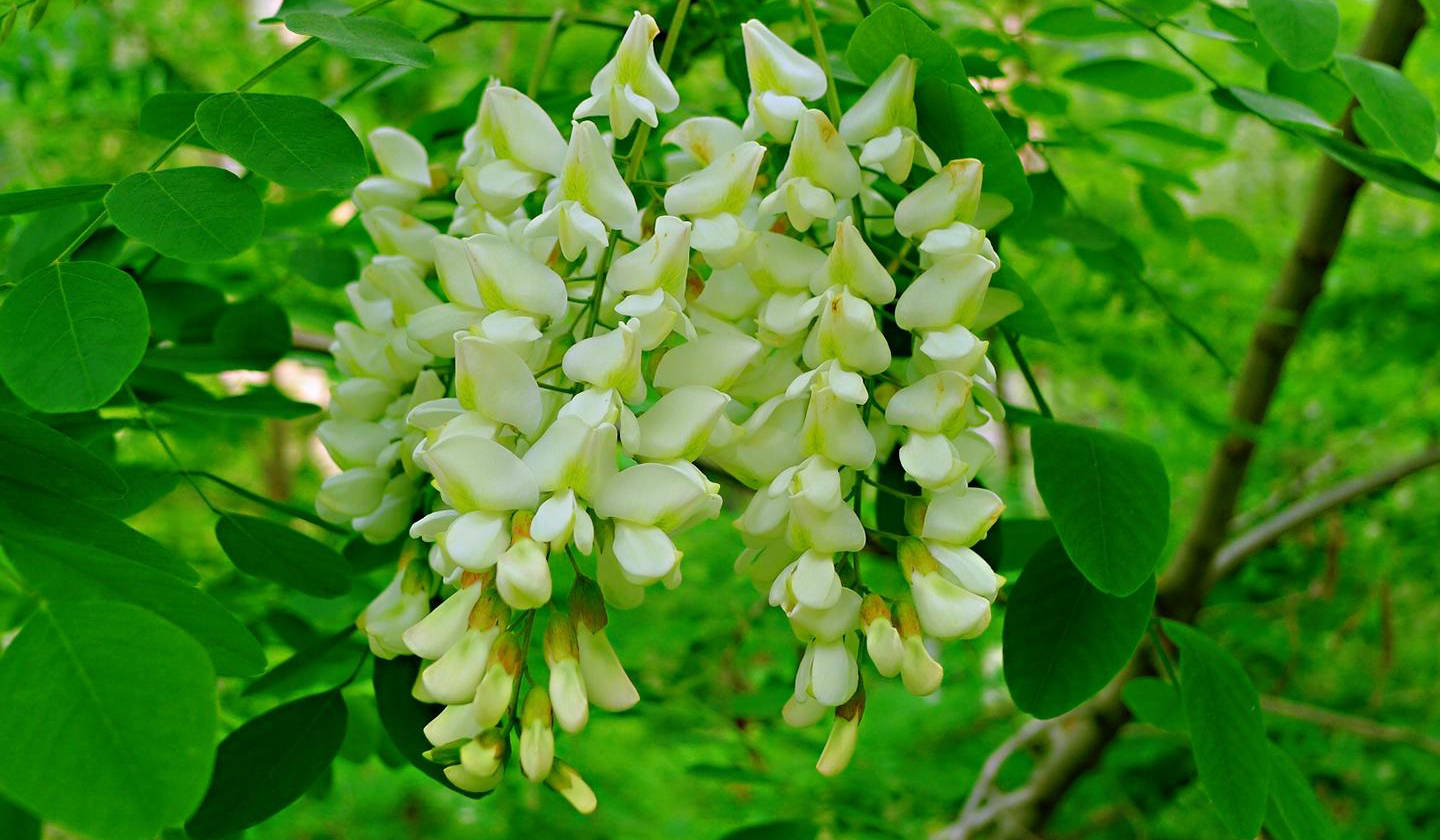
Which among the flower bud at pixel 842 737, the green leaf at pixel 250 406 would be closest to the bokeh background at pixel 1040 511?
the green leaf at pixel 250 406

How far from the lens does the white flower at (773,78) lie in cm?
44

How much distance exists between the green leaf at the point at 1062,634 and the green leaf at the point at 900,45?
201 millimetres

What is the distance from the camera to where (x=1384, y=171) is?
56 centimetres

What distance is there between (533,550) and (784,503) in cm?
9

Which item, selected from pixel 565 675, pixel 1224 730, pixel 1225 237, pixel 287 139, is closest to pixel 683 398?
pixel 565 675

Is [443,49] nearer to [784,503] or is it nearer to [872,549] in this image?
[872,549]

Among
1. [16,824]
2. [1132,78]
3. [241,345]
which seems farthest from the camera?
[1132,78]

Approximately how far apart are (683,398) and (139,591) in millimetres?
177

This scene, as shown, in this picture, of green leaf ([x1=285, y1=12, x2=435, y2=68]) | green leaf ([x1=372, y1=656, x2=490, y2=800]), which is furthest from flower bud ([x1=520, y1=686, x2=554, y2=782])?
green leaf ([x1=285, y1=12, x2=435, y2=68])

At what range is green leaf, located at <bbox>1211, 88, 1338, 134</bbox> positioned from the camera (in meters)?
0.54

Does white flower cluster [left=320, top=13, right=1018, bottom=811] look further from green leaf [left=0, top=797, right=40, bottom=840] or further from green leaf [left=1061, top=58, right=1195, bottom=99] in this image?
green leaf [left=1061, top=58, right=1195, bottom=99]

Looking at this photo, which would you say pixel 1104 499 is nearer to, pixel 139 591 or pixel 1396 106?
pixel 1396 106

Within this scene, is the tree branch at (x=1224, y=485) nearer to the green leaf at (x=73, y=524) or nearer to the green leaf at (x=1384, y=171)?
the green leaf at (x=1384, y=171)

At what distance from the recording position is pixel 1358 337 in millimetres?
1339
